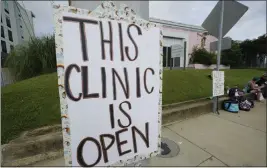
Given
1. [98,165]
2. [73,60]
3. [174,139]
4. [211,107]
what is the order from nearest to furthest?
1. [73,60]
2. [98,165]
3. [174,139]
4. [211,107]

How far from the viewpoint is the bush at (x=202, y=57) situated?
46.3 ft

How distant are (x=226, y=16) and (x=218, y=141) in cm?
272

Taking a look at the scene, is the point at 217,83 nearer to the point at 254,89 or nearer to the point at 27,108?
the point at 254,89

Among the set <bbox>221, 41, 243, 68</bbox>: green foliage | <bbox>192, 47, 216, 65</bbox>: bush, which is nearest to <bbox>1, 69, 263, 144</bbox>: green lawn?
<bbox>192, 47, 216, 65</bbox>: bush

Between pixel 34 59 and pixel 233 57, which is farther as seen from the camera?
pixel 233 57

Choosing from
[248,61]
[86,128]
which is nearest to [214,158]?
[86,128]

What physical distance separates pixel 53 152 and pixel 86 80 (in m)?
1.69

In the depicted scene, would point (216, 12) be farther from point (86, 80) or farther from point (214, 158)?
point (86, 80)

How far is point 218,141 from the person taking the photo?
2418 millimetres

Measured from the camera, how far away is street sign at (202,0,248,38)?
3.15 metres

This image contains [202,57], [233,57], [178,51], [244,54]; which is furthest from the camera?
[244,54]

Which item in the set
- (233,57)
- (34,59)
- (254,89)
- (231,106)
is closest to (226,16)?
(231,106)

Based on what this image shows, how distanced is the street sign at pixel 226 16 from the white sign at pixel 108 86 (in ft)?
10.9

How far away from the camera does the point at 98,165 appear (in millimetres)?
800
